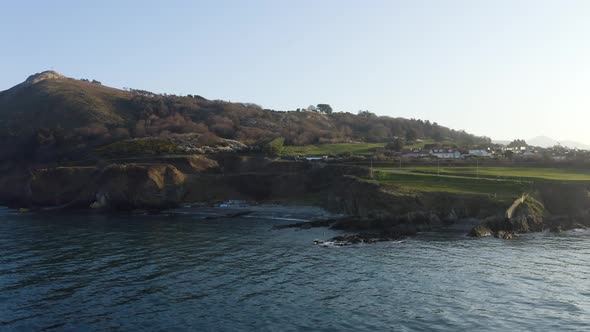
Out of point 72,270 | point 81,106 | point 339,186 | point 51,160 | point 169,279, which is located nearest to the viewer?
point 169,279

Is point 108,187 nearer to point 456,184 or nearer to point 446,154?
point 456,184

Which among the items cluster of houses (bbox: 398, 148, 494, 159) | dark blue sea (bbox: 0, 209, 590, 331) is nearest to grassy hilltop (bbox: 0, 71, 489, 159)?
cluster of houses (bbox: 398, 148, 494, 159)

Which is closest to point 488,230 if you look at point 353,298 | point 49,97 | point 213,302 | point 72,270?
point 353,298

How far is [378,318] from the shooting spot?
24.7 metres

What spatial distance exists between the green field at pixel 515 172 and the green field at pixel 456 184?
480 cm

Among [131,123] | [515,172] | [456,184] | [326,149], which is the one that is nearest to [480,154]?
[515,172]

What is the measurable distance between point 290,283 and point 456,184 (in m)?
35.5

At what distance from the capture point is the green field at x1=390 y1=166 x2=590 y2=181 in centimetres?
6270

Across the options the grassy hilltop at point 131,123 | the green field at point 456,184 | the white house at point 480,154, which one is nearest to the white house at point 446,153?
the white house at point 480,154

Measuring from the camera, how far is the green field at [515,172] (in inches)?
2469

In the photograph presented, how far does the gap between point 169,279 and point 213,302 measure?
6.14m

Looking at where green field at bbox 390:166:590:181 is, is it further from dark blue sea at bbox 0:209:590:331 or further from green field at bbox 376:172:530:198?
dark blue sea at bbox 0:209:590:331

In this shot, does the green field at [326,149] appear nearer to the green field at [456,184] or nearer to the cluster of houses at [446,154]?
the cluster of houses at [446,154]

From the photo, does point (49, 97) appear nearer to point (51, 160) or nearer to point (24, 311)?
point (51, 160)
